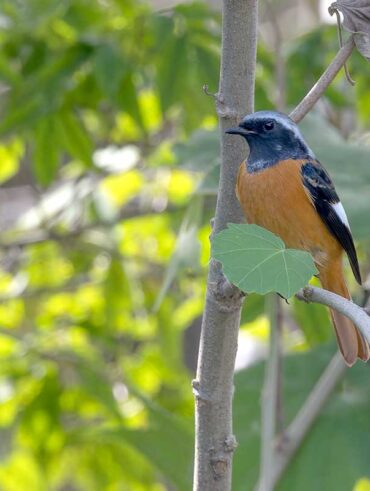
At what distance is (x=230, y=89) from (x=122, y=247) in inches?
144

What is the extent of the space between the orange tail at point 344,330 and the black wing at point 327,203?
79 millimetres

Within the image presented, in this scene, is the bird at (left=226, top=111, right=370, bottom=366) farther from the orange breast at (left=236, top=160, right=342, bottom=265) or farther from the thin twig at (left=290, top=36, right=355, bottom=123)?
the thin twig at (left=290, top=36, right=355, bottom=123)

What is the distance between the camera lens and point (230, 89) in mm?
1762

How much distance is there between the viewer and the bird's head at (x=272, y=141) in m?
A: 2.52

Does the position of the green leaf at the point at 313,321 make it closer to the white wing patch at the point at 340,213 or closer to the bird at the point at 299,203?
the bird at the point at 299,203

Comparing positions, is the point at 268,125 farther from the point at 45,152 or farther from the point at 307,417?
the point at 45,152

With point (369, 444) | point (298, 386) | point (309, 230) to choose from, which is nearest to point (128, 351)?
point (298, 386)

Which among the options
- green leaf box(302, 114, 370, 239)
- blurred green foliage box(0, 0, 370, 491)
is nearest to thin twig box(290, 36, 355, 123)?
blurred green foliage box(0, 0, 370, 491)

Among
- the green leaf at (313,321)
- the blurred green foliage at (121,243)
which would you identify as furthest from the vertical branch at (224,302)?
the green leaf at (313,321)

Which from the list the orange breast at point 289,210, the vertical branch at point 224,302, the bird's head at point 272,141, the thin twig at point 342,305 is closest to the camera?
the thin twig at point 342,305

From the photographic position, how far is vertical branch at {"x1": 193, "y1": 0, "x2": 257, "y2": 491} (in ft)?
5.69

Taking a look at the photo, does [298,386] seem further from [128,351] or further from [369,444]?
[128,351]

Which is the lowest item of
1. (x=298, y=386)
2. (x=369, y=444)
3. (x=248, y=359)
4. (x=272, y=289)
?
(x=272, y=289)

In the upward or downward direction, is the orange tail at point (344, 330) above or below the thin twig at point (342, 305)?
above
